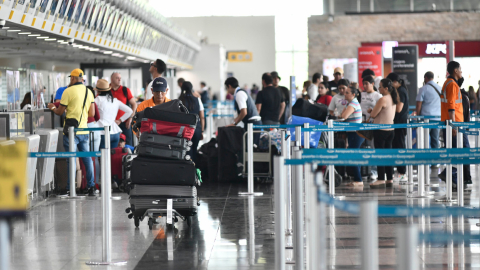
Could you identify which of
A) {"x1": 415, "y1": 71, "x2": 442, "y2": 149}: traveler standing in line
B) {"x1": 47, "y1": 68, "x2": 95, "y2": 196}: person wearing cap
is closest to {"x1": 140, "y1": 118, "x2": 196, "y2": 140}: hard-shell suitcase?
{"x1": 47, "y1": 68, "x2": 95, "y2": 196}: person wearing cap

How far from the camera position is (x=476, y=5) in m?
29.6

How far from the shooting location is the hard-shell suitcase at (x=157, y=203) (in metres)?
5.96

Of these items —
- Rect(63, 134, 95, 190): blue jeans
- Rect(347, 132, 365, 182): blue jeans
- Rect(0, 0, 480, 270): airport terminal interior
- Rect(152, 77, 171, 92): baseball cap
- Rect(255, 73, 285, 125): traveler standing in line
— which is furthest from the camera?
Rect(255, 73, 285, 125): traveler standing in line

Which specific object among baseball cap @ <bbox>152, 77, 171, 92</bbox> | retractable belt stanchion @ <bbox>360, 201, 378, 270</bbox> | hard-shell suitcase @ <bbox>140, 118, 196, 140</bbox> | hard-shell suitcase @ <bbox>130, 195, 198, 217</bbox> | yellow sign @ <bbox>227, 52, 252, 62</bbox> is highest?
yellow sign @ <bbox>227, 52, 252, 62</bbox>

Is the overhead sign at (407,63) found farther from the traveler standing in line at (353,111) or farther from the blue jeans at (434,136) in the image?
the traveler standing in line at (353,111)

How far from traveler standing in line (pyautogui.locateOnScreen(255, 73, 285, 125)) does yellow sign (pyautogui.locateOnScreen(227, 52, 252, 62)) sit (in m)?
26.8

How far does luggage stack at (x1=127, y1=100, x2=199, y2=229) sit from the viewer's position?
5891 mm

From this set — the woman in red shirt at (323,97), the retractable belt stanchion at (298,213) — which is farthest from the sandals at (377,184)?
the retractable belt stanchion at (298,213)

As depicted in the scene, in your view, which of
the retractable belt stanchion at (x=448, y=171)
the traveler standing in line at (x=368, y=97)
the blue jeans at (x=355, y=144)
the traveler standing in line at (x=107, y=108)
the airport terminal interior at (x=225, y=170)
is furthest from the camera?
the traveler standing in line at (x=368, y=97)

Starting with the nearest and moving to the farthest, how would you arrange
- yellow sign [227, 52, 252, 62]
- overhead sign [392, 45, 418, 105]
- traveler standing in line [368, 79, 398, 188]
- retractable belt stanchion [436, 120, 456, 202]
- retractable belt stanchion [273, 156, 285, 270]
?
retractable belt stanchion [273, 156, 285, 270], retractable belt stanchion [436, 120, 456, 202], traveler standing in line [368, 79, 398, 188], overhead sign [392, 45, 418, 105], yellow sign [227, 52, 252, 62]

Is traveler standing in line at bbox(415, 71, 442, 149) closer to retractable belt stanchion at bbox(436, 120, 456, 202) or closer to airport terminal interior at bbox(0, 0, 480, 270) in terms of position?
airport terminal interior at bbox(0, 0, 480, 270)

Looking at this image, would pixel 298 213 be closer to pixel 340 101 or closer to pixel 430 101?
pixel 340 101

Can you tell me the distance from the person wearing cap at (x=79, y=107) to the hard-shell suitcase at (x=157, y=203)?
2.60 meters

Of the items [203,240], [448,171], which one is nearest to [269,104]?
[448,171]
